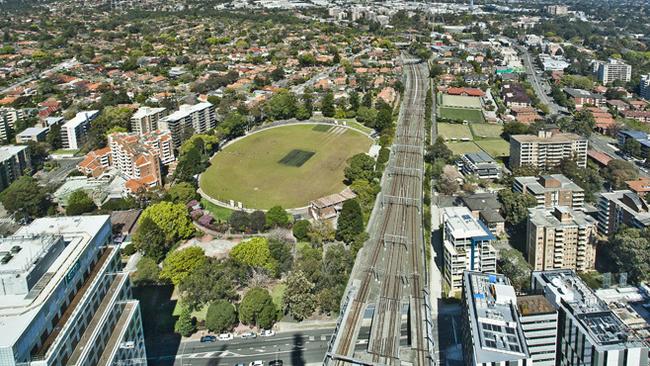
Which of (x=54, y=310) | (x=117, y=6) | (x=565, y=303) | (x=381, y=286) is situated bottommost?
(x=381, y=286)

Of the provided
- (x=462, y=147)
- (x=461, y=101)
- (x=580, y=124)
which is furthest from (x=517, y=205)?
(x=461, y=101)

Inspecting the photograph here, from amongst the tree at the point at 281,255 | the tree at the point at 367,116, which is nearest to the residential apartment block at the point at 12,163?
the tree at the point at 281,255

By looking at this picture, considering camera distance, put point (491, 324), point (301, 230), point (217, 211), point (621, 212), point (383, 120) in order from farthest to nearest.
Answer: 1. point (383, 120)
2. point (217, 211)
3. point (301, 230)
4. point (621, 212)
5. point (491, 324)

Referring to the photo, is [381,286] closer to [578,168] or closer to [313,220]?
[313,220]

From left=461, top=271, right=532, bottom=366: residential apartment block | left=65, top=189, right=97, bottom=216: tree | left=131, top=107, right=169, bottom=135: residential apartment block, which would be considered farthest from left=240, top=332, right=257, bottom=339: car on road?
left=131, top=107, right=169, bottom=135: residential apartment block

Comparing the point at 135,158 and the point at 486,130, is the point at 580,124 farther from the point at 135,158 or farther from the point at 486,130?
the point at 135,158

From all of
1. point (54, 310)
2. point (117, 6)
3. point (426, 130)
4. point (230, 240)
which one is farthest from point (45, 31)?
point (54, 310)

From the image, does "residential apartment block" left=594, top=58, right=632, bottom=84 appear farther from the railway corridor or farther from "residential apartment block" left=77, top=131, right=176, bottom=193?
"residential apartment block" left=77, top=131, right=176, bottom=193
